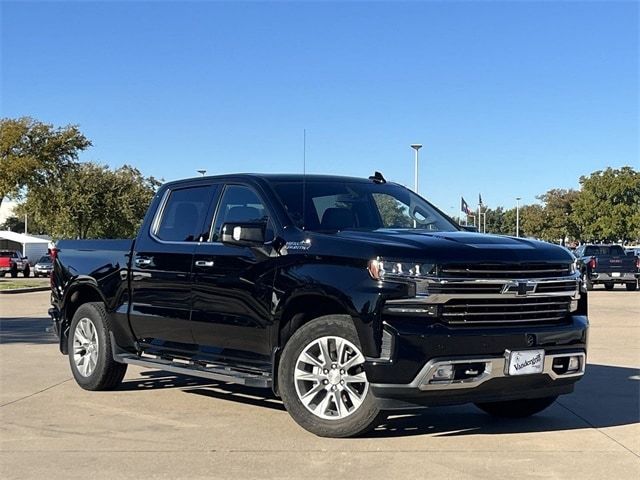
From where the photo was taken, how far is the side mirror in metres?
6.51

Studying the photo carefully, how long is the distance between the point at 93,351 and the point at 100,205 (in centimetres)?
4097

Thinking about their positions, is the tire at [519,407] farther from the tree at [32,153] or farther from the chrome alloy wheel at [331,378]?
the tree at [32,153]

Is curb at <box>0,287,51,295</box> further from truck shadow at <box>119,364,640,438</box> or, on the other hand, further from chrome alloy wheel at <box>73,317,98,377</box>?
Result: chrome alloy wheel at <box>73,317,98,377</box>

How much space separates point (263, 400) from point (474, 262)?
9.52 ft

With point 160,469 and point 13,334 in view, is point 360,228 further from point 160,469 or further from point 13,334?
point 13,334

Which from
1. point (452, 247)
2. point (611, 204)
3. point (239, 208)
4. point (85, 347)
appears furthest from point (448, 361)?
point (611, 204)

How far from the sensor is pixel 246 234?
256 inches

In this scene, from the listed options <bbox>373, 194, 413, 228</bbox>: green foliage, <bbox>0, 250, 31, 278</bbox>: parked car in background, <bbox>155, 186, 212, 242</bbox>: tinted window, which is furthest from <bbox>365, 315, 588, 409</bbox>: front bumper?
<bbox>0, 250, 31, 278</bbox>: parked car in background

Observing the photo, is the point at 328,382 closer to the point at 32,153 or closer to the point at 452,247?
the point at 452,247

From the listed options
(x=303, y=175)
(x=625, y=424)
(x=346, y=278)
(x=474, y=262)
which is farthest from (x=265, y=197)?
(x=625, y=424)

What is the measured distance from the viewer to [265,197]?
22.7 ft

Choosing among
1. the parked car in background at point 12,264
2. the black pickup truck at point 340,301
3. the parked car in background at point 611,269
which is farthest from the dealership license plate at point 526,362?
the parked car in background at point 12,264

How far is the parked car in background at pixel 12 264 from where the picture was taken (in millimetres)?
45406

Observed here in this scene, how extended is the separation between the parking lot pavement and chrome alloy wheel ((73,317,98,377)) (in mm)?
252
